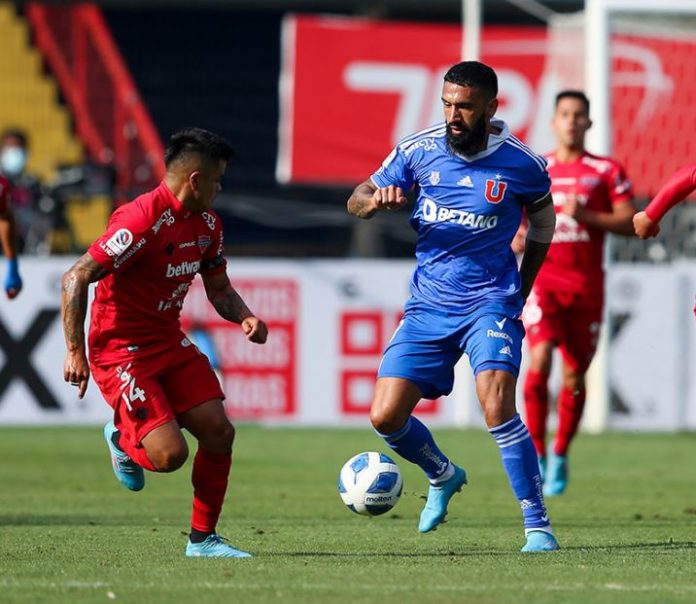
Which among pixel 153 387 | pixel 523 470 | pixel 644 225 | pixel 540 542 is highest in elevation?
pixel 644 225

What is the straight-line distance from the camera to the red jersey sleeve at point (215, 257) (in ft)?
26.6

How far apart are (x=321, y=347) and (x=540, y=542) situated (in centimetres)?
953

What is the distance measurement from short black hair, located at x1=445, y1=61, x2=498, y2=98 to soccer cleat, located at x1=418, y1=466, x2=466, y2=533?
211cm

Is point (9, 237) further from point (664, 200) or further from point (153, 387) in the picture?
point (664, 200)

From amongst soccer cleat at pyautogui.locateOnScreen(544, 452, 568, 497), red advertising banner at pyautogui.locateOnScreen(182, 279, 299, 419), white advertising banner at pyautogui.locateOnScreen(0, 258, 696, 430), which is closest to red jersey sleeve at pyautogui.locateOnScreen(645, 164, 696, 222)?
soccer cleat at pyautogui.locateOnScreen(544, 452, 568, 497)

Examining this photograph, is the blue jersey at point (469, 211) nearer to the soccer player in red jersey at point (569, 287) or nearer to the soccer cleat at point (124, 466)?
the soccer cleat at point (124, 466)

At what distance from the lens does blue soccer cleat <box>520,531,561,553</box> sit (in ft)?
25.8

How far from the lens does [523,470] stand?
7.96 m

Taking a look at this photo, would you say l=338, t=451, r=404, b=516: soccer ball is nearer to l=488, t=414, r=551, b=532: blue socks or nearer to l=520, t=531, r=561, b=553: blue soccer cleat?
l=488, t=414, r=551, b=532: blue socks

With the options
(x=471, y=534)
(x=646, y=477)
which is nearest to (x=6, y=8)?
(x=646, y=477)

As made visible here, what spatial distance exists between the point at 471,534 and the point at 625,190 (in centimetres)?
372

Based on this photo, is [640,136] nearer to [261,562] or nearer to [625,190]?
[625,190]

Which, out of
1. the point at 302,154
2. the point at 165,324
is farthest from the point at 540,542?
the point at 302,154

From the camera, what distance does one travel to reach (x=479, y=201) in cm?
824
